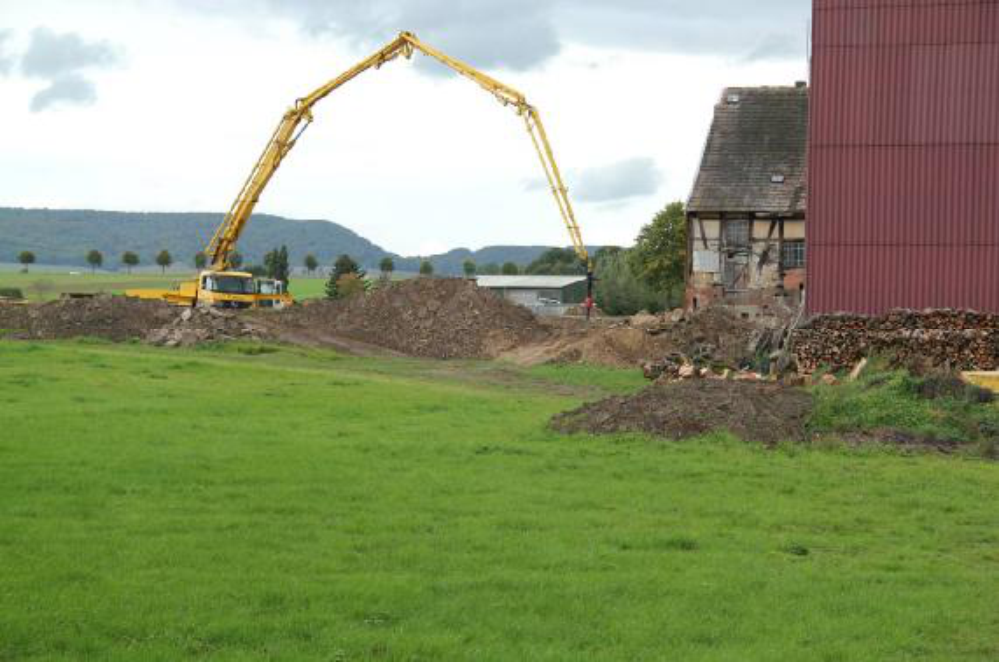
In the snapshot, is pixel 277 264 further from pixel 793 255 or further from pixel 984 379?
pixel 984 379

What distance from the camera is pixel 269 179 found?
61.2m

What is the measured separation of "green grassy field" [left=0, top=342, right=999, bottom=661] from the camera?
9359 mm

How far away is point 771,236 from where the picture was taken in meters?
48.8

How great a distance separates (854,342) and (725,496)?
51.1 ft

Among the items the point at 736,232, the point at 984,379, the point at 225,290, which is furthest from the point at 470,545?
the point at 225,290

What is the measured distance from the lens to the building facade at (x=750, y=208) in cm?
4853

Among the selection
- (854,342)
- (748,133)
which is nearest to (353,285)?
→ (748,133)

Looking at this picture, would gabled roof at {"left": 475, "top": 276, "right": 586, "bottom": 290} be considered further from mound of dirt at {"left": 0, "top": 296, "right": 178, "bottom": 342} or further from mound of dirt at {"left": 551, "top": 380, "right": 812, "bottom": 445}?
mound of dirt at {"left": 551, "top": 380, "right": 812, "bottom": 445}

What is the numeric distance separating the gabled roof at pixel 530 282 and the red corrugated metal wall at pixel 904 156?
8528 cm

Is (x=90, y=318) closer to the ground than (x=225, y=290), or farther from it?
closer to the ground

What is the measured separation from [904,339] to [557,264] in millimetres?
130169

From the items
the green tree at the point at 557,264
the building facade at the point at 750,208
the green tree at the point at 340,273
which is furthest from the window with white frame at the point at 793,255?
the green tree at the point at 557,264

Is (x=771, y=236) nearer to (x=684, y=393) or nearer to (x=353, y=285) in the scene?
(x=684, y=393)

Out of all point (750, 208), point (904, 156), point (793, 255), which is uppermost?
point (904, 156)
